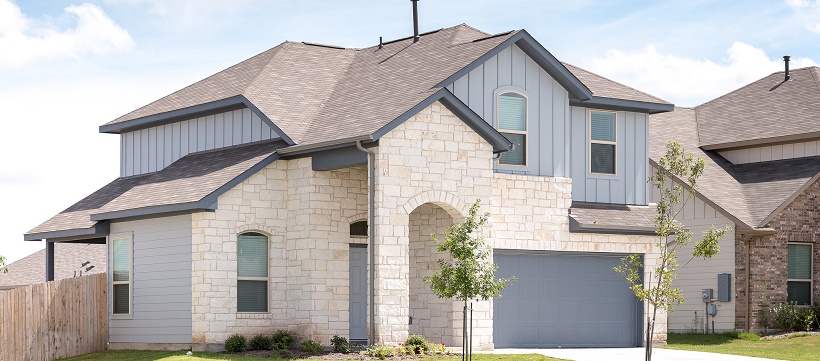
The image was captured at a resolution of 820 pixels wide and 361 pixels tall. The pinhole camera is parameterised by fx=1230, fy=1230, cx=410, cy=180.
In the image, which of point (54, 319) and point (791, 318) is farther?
point (791, 318)

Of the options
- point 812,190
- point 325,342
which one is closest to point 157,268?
point 325,342

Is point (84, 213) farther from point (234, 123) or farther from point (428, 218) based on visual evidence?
point (428, 218)

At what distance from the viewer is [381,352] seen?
23031 mm

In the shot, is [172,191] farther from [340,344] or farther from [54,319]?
[340,344]

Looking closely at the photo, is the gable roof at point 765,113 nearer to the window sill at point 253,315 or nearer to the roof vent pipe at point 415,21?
the roof vent pipe at point 415,21

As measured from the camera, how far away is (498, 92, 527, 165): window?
27141 mm

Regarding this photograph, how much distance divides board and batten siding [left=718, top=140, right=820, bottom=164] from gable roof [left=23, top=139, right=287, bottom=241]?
15.5 meters

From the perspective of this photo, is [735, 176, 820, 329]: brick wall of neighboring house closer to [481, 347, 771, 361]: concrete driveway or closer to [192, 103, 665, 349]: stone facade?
[481, 347, 771, 361]: concrete driveway

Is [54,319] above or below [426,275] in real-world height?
below

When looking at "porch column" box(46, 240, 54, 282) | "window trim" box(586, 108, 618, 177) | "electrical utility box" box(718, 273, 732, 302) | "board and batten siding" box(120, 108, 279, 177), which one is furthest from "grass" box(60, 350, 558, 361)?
"electrical utility box" box(718, 273, 732, 302)

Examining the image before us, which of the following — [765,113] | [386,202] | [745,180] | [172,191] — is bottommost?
[386,202]

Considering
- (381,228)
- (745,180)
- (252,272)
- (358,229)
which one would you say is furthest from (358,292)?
(745,180)

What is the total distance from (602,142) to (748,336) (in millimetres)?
6338

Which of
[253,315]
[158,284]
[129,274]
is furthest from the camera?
[129,274]
